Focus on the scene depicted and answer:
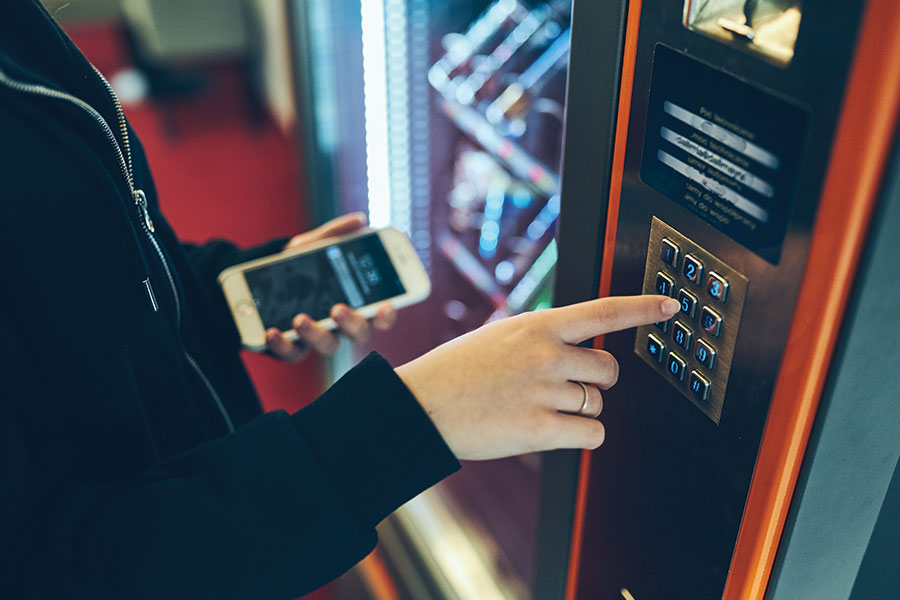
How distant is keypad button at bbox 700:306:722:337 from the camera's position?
49cm

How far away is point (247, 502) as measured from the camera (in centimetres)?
55

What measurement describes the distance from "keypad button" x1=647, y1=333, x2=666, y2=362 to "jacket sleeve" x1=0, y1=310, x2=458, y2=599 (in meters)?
0.16

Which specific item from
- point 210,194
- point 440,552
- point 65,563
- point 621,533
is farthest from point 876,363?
point 210,194

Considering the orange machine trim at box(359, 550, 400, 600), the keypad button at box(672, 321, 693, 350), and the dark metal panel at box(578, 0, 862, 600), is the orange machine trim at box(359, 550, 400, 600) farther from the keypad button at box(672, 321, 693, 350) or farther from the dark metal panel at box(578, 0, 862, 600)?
the keypad button at box(672, 321, 693, 350)

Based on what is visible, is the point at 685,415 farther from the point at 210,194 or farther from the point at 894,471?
the point at 210,194

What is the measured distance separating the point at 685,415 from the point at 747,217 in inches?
6.5

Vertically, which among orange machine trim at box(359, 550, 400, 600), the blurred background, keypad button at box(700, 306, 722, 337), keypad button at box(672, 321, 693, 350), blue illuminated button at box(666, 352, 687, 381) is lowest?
orange machine trim at box(359, 550, 400, 600)

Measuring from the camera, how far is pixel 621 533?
0.66m

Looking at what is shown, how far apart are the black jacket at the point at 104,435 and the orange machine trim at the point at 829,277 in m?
0.21

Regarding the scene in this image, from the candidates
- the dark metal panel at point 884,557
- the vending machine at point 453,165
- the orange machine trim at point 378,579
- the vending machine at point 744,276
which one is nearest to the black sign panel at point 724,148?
the vending machine at point 744,276

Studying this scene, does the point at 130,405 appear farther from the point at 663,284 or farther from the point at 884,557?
the point at 884,557

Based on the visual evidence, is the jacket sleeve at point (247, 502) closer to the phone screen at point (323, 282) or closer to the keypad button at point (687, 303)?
the keypad button at point (687, 303)

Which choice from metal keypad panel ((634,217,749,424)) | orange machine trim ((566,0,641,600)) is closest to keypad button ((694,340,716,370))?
metal keypad panel ((634,217,749,424))

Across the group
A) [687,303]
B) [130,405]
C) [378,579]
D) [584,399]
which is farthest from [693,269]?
[378,579]
